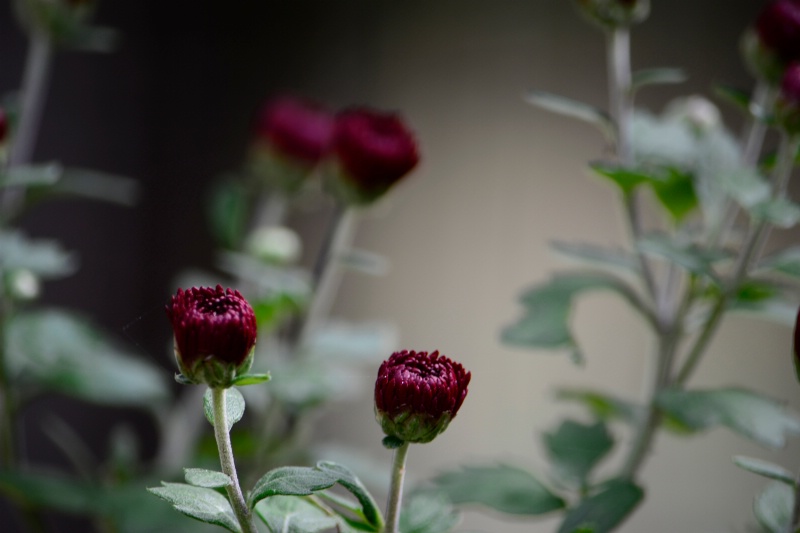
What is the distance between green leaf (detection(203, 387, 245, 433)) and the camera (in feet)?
1.13

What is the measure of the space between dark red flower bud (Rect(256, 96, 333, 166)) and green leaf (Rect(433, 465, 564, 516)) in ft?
1.21

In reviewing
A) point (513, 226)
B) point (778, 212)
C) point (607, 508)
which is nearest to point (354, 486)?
point (607, 508)

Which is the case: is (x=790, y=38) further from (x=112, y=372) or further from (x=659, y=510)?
(x=659, y=510)

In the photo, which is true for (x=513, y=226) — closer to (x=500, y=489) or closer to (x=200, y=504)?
(x=500, y=489)

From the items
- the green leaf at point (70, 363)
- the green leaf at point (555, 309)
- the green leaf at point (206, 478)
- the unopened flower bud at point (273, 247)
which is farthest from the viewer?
the unopened flower bud at point (273, 247)

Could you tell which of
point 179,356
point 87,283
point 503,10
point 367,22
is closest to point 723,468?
point 503,10

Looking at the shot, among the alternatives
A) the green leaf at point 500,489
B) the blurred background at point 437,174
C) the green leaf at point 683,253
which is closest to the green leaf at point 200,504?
the green leaf at point 500,489

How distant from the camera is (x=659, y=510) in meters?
1.51

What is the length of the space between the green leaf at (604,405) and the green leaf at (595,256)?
11 cm

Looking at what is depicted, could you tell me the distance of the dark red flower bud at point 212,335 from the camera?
1.09 ft

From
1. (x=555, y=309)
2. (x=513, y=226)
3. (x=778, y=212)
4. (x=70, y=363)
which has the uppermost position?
(x=778, y=212)

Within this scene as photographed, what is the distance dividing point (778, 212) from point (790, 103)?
0.24ft

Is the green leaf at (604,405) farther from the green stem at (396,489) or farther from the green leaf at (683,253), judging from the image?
the green stem at (396,489)

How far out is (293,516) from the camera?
38cm
